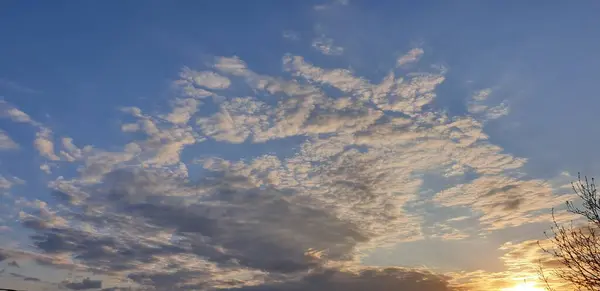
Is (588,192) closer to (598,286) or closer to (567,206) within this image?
(567,206)

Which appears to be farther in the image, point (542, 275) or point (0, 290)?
point (542, 275)

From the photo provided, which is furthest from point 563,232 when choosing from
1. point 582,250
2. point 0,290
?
point 0,290

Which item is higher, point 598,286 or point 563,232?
point 563,232

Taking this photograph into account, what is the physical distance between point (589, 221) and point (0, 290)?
35.3 m

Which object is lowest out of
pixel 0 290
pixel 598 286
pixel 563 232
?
pixel 0 290

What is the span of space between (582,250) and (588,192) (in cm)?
348

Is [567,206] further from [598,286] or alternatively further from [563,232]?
[598,286]

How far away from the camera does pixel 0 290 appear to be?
3881 centimetres

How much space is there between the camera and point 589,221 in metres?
40.5

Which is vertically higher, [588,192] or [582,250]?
[588,192]

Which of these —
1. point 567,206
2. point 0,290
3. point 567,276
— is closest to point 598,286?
point 567,276

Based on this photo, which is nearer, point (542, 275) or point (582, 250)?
point (582, 250)

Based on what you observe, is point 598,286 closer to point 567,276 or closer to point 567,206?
point 567,276

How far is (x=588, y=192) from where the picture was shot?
131 feet
